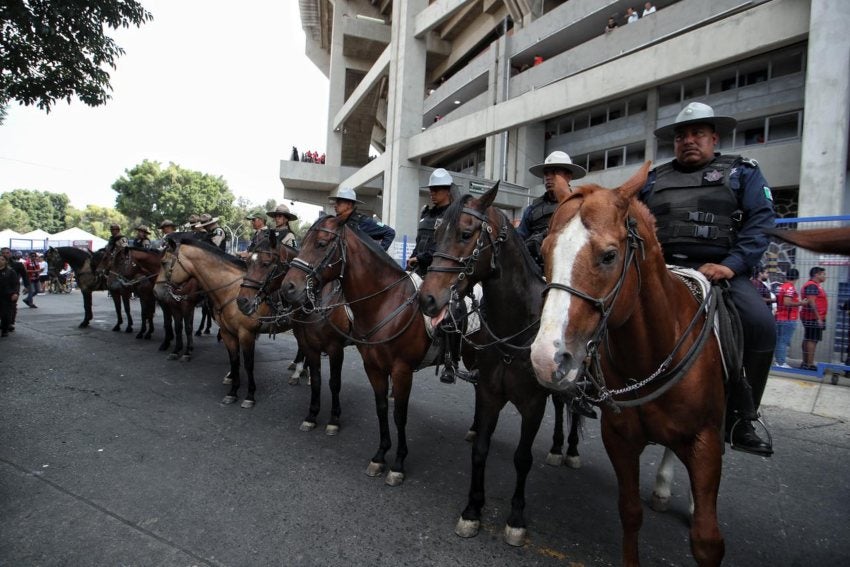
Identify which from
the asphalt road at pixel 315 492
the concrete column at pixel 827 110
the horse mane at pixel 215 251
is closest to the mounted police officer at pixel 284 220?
the horse mane at pixel 215 251

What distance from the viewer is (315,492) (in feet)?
11.9

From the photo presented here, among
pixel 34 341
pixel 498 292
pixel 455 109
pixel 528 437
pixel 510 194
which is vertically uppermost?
pixel 455 109

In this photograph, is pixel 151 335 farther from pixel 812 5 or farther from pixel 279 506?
pixel 812 5

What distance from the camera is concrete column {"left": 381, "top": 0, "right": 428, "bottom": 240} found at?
18.0 m

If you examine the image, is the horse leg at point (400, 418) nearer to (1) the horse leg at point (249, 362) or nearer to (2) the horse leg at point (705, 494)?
(2) the horse leg at point (705, 494)

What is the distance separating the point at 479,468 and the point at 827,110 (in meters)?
11.5

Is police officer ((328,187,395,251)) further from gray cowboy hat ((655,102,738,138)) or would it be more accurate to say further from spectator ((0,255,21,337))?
spectator ((0,255,21,337))

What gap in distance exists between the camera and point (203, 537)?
294 cm

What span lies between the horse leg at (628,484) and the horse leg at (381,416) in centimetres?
214

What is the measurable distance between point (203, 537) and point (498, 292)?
2.65m

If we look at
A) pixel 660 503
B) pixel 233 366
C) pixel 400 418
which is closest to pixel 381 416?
pixel 400 418

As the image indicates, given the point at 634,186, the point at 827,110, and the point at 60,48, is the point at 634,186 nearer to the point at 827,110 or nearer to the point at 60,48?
the point at 60,48

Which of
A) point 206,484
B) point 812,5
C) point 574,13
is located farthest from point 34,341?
point 574,13

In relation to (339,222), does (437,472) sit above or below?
below
